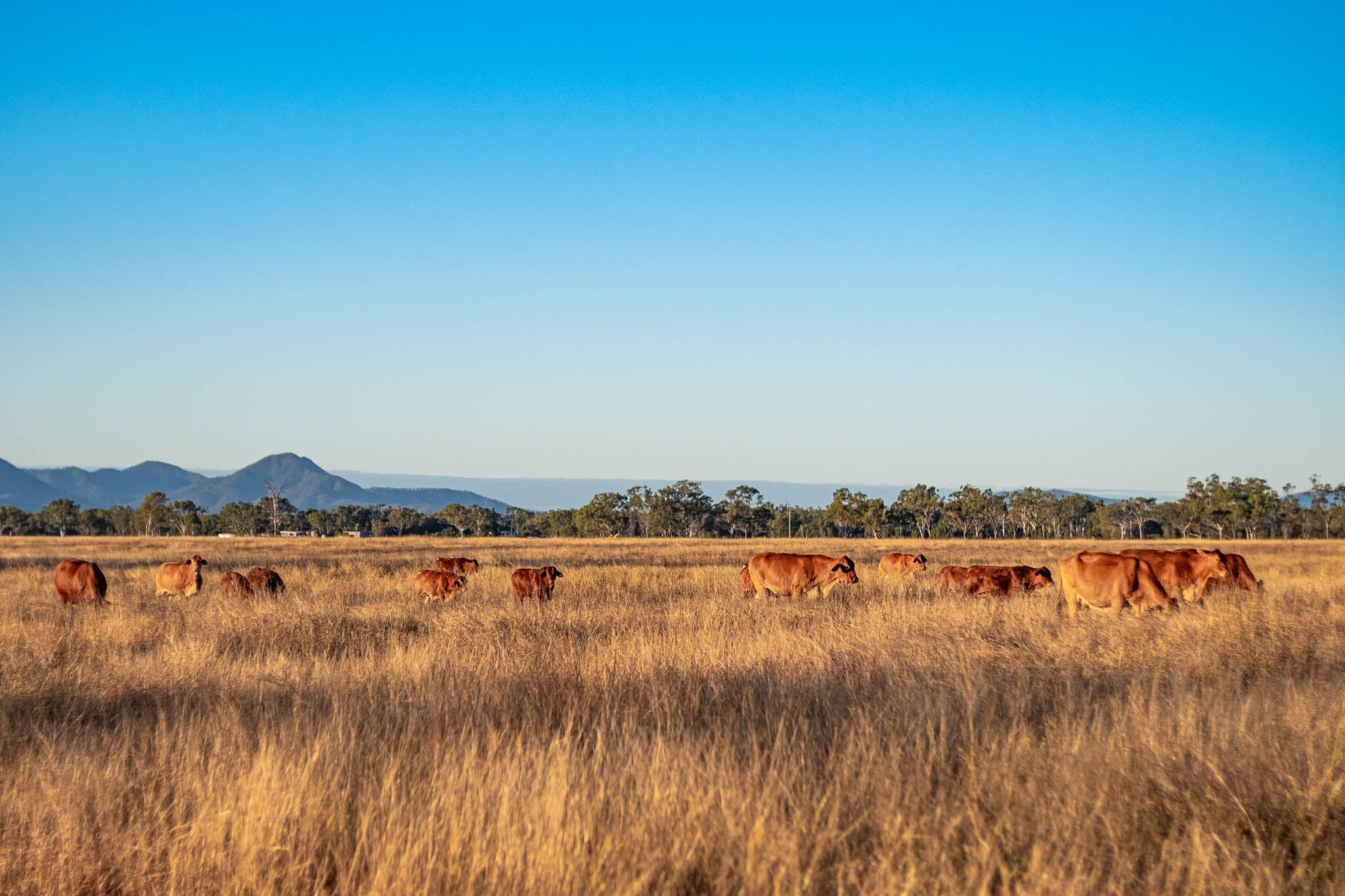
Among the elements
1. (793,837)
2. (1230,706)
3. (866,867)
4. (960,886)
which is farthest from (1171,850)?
(1230,706)

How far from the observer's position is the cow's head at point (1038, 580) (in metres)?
19.6

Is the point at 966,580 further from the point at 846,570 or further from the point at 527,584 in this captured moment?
the point at 527,584

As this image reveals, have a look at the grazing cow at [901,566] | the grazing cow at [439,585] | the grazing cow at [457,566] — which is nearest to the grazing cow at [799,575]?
the grazing cow at [901,566]

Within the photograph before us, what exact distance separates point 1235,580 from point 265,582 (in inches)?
744

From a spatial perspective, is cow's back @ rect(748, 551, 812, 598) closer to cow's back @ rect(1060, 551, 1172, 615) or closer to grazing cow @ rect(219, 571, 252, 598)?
cow's back @ rect(1060, 551, 1172, 615)

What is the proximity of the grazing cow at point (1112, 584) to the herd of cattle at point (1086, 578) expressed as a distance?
0.01 metres

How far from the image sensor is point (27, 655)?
1052cm

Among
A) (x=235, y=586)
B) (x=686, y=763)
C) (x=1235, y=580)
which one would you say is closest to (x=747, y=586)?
(x=1235, y=580)

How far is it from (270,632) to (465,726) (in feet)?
24.5

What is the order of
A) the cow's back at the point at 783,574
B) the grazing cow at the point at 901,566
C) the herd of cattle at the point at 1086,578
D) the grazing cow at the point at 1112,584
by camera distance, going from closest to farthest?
the grazing cow at the point at 1112,584, the herd of cattle at the point at 1086,578, the cow's back at the point at 783,574, the grazing cow at the point at 901,566

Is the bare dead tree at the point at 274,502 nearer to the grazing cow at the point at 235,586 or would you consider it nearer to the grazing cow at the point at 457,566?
the grazing cow at the point at 457,566

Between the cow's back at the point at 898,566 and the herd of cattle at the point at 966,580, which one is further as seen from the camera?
the cow's back at the point at 898,566

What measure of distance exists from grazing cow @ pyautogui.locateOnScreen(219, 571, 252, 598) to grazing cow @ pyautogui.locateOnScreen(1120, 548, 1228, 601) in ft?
53.4

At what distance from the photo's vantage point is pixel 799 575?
18953 millimetres
